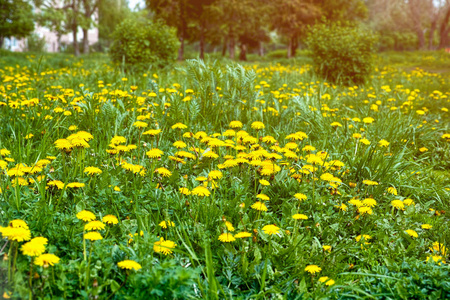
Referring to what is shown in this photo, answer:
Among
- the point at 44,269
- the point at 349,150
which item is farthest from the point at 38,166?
the point at 349,150

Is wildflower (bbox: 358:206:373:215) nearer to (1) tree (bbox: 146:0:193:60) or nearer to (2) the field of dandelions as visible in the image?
(2) the field of dandelions

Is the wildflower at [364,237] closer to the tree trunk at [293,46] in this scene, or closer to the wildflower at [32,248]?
the wildflower at [32,248]

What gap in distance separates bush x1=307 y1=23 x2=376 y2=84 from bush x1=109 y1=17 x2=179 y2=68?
3.65 metres

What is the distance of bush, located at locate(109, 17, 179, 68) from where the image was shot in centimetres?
865

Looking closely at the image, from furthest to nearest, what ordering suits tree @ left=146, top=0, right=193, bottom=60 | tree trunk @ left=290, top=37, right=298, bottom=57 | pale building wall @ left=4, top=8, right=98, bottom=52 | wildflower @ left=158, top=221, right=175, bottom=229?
pale building wall @ left=4, top=8, right=98, bottom=52 → tree trunk @ left=290, top=37, right=298, bottom=57 → tree @ left=146, top=0, right=193, bottom=60 → wildflower @ left=158, top=221, right=175, bottom=229

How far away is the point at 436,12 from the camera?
28.2 metres

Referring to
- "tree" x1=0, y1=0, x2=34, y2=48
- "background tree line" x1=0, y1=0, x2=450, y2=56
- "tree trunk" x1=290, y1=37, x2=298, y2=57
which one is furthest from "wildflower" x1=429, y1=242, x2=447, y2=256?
"tree trunk" x1=290, y1=37, x2=298, y2=57

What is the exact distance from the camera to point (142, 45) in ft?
28.8

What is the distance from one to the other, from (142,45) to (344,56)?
4765 millimetres

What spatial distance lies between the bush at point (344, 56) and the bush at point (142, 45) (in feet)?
12.0

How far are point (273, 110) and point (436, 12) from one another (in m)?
30.6

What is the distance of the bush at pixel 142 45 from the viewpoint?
865 centimetres

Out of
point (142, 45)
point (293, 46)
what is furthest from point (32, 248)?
point (293, 46)

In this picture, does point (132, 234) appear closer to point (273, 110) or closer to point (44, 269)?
point (44, 269)
